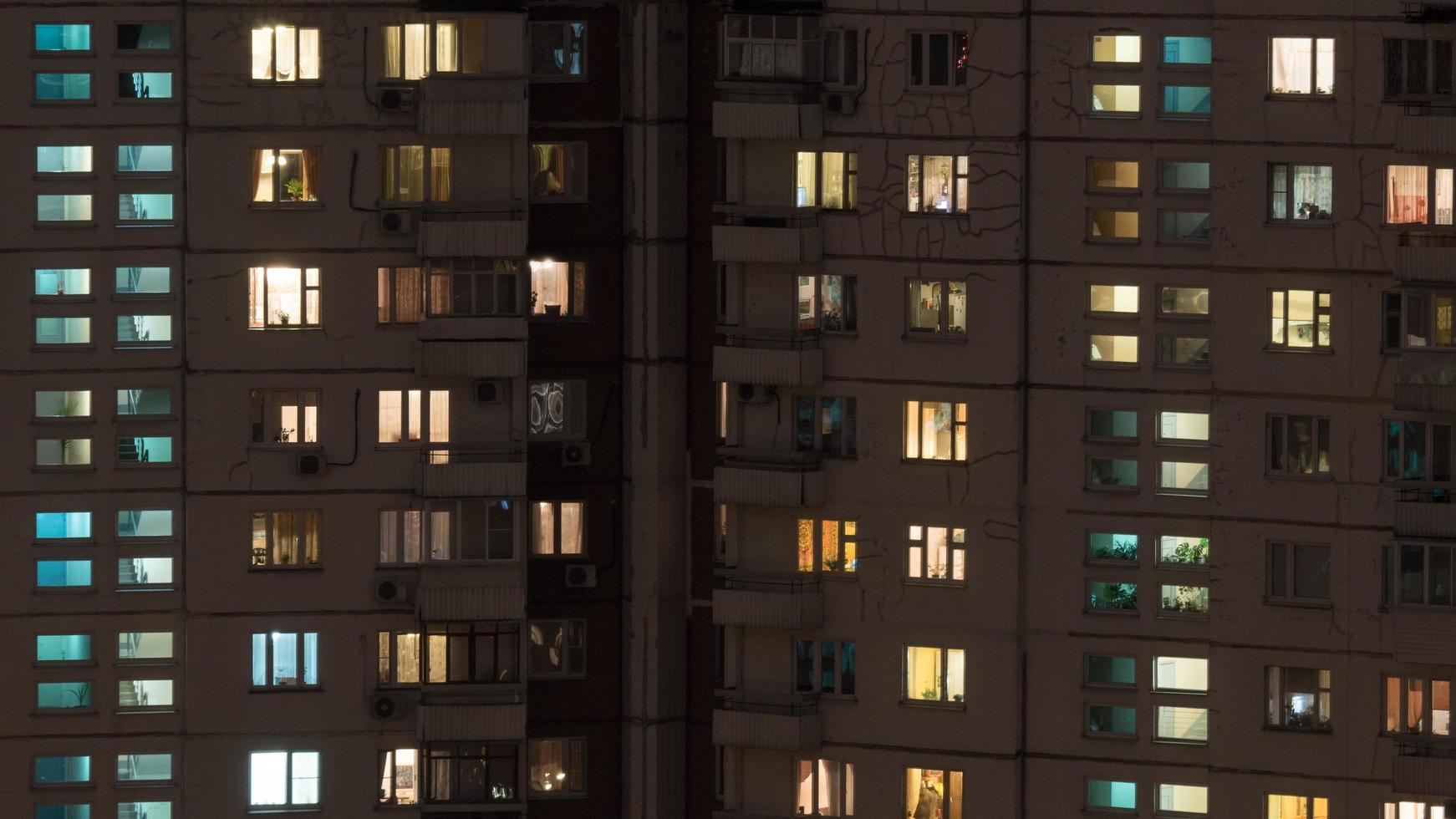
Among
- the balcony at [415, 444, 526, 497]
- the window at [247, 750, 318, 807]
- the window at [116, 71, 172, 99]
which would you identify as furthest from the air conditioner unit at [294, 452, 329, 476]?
the window at [116, 71, 172, 99]

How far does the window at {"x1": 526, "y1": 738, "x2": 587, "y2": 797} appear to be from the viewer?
1757 inches

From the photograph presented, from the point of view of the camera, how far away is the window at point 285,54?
43.2 metres

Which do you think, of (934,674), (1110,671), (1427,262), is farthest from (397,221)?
(1427,262)

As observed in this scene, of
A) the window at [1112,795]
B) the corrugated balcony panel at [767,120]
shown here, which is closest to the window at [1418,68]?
the corrugated balcony panel at [767,120]

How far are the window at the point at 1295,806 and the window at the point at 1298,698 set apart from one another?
1.37 m

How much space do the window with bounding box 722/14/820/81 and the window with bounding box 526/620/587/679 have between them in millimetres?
11314

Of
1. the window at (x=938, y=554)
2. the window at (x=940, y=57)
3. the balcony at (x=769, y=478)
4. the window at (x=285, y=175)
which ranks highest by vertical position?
the window at (x=940, y=57)

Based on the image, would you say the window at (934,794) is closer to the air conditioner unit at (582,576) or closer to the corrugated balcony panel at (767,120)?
the air conditioner unit at (582,576)

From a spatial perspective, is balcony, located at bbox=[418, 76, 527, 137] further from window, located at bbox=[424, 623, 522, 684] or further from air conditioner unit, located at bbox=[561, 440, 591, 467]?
window, located at bbox=[424, 623, 522, 684]

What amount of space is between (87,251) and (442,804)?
12.7 meters

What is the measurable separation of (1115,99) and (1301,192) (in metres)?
3.87

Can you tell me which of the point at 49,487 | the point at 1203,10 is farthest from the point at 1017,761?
the point at 49,487

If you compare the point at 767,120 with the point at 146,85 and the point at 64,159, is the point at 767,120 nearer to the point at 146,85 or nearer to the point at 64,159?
the point at 146,85

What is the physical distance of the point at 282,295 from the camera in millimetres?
43312
